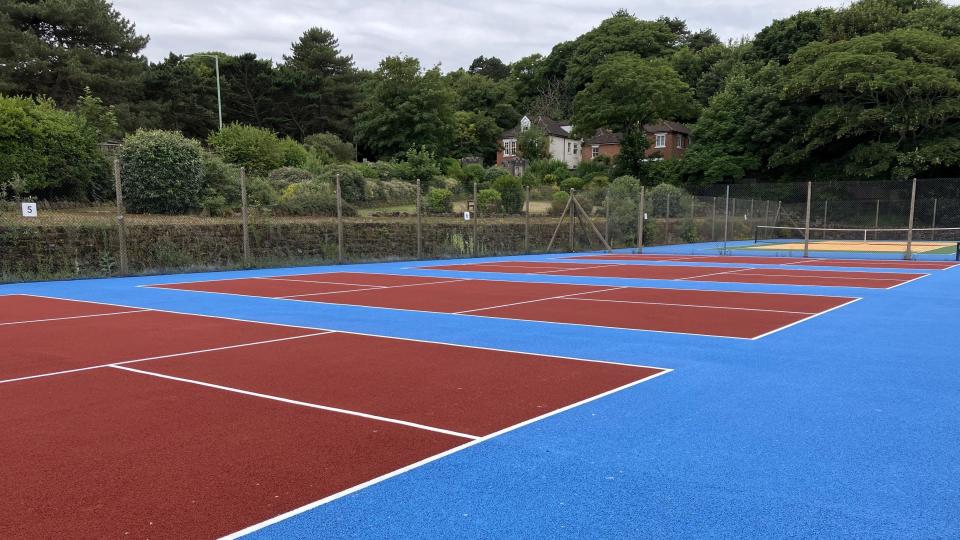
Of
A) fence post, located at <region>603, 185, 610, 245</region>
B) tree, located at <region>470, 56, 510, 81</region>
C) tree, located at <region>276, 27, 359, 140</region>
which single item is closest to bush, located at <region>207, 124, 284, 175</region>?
fence post, located at <region>603, 185, 610, 245</region>

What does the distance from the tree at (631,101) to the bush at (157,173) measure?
44.1 meters

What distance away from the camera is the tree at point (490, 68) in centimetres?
10994

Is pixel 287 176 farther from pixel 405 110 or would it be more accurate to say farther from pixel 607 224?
pixel 405 110

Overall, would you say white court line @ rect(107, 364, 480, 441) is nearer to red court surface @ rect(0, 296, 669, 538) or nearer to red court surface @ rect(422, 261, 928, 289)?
red court surface @ rect(0, 296, 669, 538)

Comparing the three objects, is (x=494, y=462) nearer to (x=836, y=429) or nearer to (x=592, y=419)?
(x=592, y=419)

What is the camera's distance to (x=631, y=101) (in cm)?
5819

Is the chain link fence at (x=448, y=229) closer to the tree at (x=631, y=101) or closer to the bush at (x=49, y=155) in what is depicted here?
the bush at (x=49, y=155)

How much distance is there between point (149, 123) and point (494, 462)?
48329mm

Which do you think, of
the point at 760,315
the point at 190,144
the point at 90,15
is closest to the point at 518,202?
the point at 190,144

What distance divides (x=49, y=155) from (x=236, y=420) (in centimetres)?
1659

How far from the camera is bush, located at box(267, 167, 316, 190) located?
24.6 meters

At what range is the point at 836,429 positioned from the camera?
4270mm

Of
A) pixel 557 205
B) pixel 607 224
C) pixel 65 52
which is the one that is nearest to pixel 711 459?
pixel 607 224

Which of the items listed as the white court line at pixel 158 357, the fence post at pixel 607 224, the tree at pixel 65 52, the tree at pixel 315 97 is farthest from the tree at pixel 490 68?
the white court line at pixel 158 357
